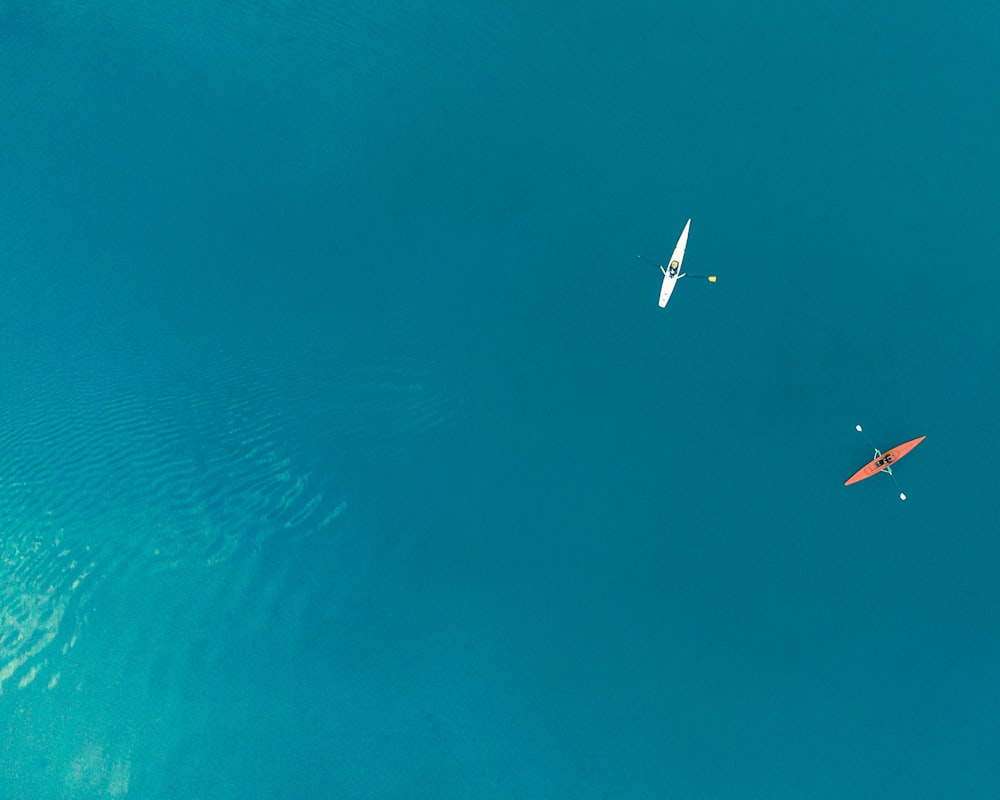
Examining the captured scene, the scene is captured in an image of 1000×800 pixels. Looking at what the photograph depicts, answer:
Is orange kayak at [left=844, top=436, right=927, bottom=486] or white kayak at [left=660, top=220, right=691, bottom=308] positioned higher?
white kayak at [left=660, top=220, right=691, bottom=308]

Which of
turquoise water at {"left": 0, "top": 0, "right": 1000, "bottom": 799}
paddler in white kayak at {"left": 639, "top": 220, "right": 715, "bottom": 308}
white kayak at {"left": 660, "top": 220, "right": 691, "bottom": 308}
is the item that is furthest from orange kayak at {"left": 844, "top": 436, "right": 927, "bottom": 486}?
white kayak at {"left": 660, "top": 220, "right": 691, "bottom": 308}

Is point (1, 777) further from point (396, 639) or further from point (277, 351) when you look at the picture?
point (277, 351)

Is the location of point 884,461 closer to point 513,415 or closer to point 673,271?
point 673,271

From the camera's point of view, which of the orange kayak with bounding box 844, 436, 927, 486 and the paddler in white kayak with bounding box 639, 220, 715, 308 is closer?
the orange kayak with bounding box 844, 436, 927, 486

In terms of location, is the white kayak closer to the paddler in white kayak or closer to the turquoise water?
the paddler in white kayak

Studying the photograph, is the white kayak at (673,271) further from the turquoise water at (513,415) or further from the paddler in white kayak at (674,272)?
the turquoise water at (513,415)

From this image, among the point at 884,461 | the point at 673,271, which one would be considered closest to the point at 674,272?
the point at 673,271
